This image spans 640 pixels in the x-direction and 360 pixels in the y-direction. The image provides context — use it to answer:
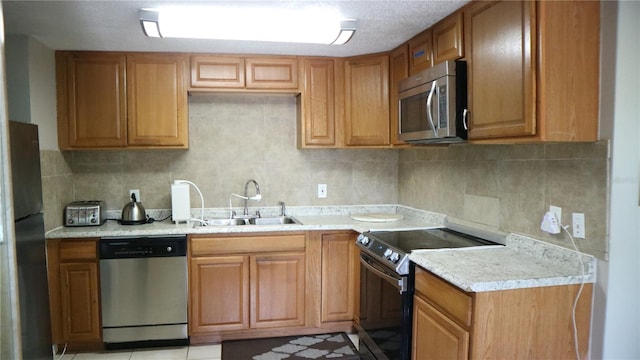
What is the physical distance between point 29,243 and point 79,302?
98 centimetres

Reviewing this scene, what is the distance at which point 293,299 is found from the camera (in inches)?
130

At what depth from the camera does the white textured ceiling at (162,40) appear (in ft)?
7.58

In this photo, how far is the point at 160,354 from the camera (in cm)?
309

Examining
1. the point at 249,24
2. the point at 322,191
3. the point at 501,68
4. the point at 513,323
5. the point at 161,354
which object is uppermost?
the point at 249,24

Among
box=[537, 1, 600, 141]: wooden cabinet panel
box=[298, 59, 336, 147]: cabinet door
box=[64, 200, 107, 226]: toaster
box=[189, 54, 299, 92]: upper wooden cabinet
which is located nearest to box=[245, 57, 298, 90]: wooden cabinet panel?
box=[189, 54, 299, 92]: upper wooden cabinet

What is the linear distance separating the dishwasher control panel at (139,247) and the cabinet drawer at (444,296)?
176 cm

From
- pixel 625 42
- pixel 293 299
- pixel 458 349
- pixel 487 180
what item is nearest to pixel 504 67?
pixel 625 42

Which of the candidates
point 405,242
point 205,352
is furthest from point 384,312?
point 205,352

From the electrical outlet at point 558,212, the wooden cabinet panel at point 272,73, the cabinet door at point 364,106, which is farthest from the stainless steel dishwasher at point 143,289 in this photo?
the electrical outlet at point 558,212

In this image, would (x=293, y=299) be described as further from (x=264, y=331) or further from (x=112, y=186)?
(x=112, y=186)

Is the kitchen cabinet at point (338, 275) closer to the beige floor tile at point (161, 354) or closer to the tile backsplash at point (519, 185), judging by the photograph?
the tile backsplash at point (519, 185)

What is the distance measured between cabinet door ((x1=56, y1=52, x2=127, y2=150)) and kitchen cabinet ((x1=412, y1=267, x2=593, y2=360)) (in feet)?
8.80

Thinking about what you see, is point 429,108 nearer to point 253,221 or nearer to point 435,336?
point 435,336

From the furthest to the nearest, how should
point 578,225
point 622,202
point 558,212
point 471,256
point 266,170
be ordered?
point 266,170 → point 471,256 → point 558,212 → point 578,225 → point 622,202
